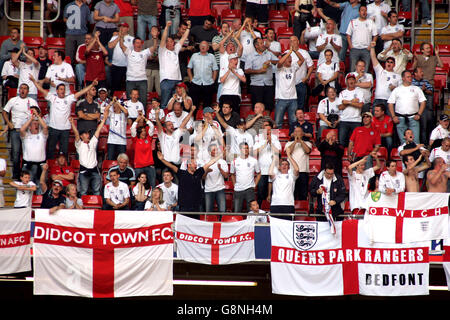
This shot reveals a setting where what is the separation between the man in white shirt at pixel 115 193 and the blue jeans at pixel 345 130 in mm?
4640

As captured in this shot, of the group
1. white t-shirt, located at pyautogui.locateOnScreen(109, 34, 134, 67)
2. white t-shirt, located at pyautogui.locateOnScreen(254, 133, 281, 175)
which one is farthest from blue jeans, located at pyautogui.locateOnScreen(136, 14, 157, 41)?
white t-shirt, located at pyautogui.locateOnScreen(254, 133, 281, 175)

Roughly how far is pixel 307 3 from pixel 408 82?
3.42 m

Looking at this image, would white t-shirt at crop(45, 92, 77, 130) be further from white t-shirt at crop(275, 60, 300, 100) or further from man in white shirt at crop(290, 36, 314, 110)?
man in white shirt at crop(290, 36, 314, 110)

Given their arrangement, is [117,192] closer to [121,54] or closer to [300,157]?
[300,157]

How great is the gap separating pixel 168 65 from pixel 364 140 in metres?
4.67

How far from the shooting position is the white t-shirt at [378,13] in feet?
65.9

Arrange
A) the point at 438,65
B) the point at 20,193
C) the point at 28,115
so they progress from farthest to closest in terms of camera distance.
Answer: the point at 438,65 → the point at 28,115 → the point at 20,193

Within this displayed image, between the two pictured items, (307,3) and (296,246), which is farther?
(307,3)

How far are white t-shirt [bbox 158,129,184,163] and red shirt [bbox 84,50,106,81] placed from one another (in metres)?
2.65

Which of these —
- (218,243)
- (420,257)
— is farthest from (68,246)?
(420,257)

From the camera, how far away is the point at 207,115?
17250 millimetres

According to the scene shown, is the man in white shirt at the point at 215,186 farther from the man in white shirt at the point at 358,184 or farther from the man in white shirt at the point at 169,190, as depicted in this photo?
the man in white shirt at the point at 358,184
